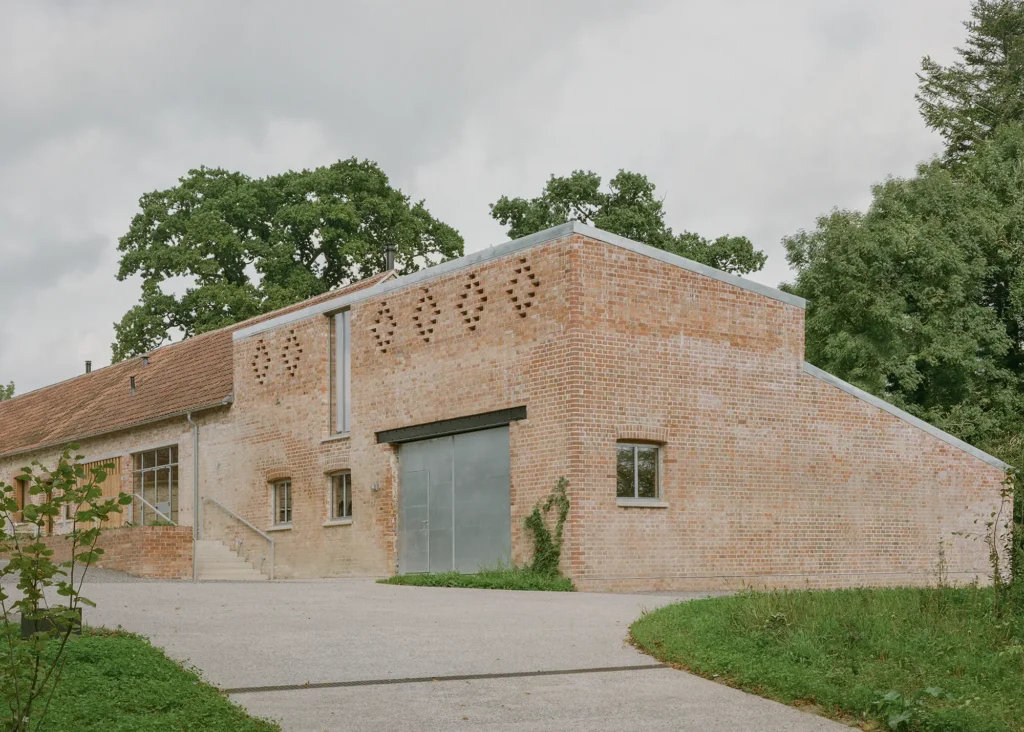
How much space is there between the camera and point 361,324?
25.8m

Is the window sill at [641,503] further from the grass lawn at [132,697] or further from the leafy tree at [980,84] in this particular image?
the leafy tree at [980,84]

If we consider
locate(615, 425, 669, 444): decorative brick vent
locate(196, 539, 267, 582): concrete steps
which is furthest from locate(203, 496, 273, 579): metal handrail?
locate(615, 425, 669, 444): decorative brick vent

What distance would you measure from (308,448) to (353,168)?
21504 mm

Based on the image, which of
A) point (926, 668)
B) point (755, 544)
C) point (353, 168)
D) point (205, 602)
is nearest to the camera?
point (926, 668)

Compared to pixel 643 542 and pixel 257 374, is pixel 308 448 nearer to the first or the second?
pixel 257 374

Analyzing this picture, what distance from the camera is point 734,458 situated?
22.5 metres

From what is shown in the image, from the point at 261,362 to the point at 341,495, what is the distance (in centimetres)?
441

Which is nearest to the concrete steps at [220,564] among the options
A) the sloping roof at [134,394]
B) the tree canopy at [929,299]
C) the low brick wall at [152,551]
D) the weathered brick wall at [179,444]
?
the weathered brick wall at [179,444]

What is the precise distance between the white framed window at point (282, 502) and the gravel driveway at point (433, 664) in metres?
11.3

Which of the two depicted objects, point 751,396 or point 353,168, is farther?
point 353,168

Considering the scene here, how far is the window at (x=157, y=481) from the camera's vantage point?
31422mm

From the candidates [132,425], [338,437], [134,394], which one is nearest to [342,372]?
[338,437]

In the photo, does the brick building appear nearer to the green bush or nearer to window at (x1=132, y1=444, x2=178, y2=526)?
the green bush

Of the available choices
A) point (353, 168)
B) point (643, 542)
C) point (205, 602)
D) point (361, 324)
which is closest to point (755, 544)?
point (643, 542)
